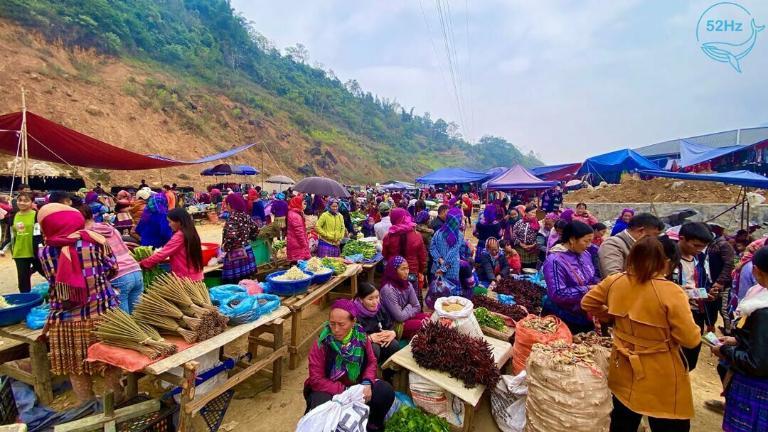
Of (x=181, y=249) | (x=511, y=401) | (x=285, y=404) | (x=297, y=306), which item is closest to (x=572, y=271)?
(x=511, y=401)

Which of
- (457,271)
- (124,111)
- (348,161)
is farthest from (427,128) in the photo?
(457,271)

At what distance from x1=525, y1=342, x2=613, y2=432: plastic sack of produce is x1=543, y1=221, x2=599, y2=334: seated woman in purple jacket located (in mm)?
533

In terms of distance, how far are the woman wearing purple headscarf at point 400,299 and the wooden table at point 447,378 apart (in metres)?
0.52

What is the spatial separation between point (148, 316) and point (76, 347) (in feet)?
2.44

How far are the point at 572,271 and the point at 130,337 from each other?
11.3 feet

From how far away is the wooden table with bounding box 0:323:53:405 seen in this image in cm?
287

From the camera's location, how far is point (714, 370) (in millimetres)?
4156

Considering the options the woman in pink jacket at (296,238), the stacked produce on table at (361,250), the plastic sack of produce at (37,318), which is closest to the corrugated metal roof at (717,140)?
the stacked produce on table at (361,250)

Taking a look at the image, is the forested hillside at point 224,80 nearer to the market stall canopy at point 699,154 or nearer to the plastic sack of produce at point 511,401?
the market stall canopy at point 699,154

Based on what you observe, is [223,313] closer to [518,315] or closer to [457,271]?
[457,271]

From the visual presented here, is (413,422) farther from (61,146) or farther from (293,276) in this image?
(61,146)

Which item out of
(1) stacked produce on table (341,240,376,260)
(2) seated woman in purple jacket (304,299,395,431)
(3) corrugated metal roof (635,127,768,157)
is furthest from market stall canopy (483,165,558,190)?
(3) corrugated metal roof (635,127,768,157)

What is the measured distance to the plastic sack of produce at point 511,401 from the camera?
286cm

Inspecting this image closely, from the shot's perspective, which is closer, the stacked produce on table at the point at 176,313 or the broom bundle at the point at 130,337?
the broom bundle at the point at 130,337
